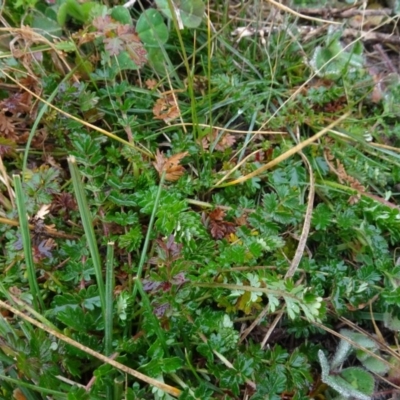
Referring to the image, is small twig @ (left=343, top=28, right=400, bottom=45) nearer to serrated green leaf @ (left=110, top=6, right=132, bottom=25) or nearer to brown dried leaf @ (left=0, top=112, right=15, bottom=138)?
serrated green leaf @ (left=110, top=6, right=132, bottom=25)

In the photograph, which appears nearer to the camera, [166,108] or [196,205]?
[196,205]

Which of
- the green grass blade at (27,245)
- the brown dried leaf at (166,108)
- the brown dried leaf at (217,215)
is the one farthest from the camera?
the brown dried leaf at (166,108)

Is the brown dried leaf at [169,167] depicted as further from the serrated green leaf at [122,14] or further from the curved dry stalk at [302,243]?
the serrated green leaf at [122,14]

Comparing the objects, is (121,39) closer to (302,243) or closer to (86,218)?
(86,218)

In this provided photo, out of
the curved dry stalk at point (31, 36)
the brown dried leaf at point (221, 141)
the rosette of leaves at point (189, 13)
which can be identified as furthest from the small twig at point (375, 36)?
the curved dry stalk at point (31, 36)

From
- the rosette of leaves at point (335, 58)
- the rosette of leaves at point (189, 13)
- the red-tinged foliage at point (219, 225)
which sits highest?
the rosette of leaves at point (189, 13)

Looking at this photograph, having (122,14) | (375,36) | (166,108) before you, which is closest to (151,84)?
(166,108)

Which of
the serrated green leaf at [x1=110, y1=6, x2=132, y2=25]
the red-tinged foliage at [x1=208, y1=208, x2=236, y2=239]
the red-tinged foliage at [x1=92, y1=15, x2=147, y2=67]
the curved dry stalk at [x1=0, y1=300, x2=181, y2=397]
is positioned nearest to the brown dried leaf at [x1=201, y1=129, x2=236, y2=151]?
the red-tinged foliage at [x1=208, y1=208, x2=236, y2=239]

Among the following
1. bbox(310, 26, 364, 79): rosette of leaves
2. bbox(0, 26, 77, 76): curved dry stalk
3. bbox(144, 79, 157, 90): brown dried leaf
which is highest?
bbox(0, 26, 77, 76): curved dry stalk
